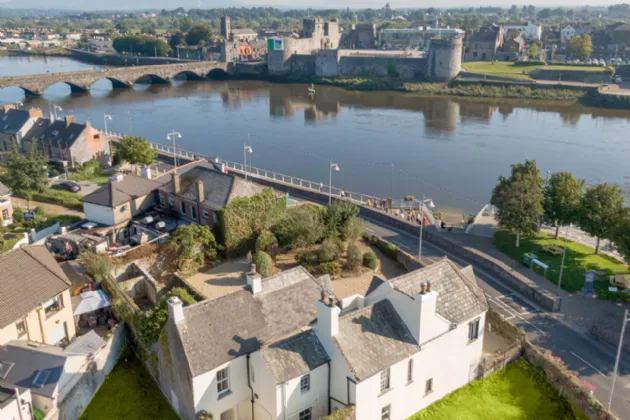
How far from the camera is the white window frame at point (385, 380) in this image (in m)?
16.1

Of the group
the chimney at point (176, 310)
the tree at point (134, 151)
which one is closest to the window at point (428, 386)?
the chimney at point (176, 310)

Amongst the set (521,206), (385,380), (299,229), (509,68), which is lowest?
(385,380)

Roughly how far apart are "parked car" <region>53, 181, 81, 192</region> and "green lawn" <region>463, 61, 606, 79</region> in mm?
75823

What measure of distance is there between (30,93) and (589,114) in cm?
8351

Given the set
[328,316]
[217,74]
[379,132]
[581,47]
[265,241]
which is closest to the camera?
[328,316]

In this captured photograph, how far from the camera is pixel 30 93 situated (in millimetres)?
89500

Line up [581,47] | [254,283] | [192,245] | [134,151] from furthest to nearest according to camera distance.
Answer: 1. [581,47]
2. [134,151]
3. [192,245]
4. [254,283]

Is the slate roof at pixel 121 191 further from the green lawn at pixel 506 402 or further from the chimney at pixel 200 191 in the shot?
the green lawn at pixel 506 402

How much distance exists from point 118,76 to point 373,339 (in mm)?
95301

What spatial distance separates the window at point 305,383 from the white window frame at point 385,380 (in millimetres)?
2093

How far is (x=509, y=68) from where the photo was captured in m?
103

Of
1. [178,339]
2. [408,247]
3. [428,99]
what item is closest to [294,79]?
[428,99]

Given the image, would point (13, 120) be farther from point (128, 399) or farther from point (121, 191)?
point (128, 399)

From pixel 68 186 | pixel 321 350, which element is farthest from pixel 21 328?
pixel 68 186
